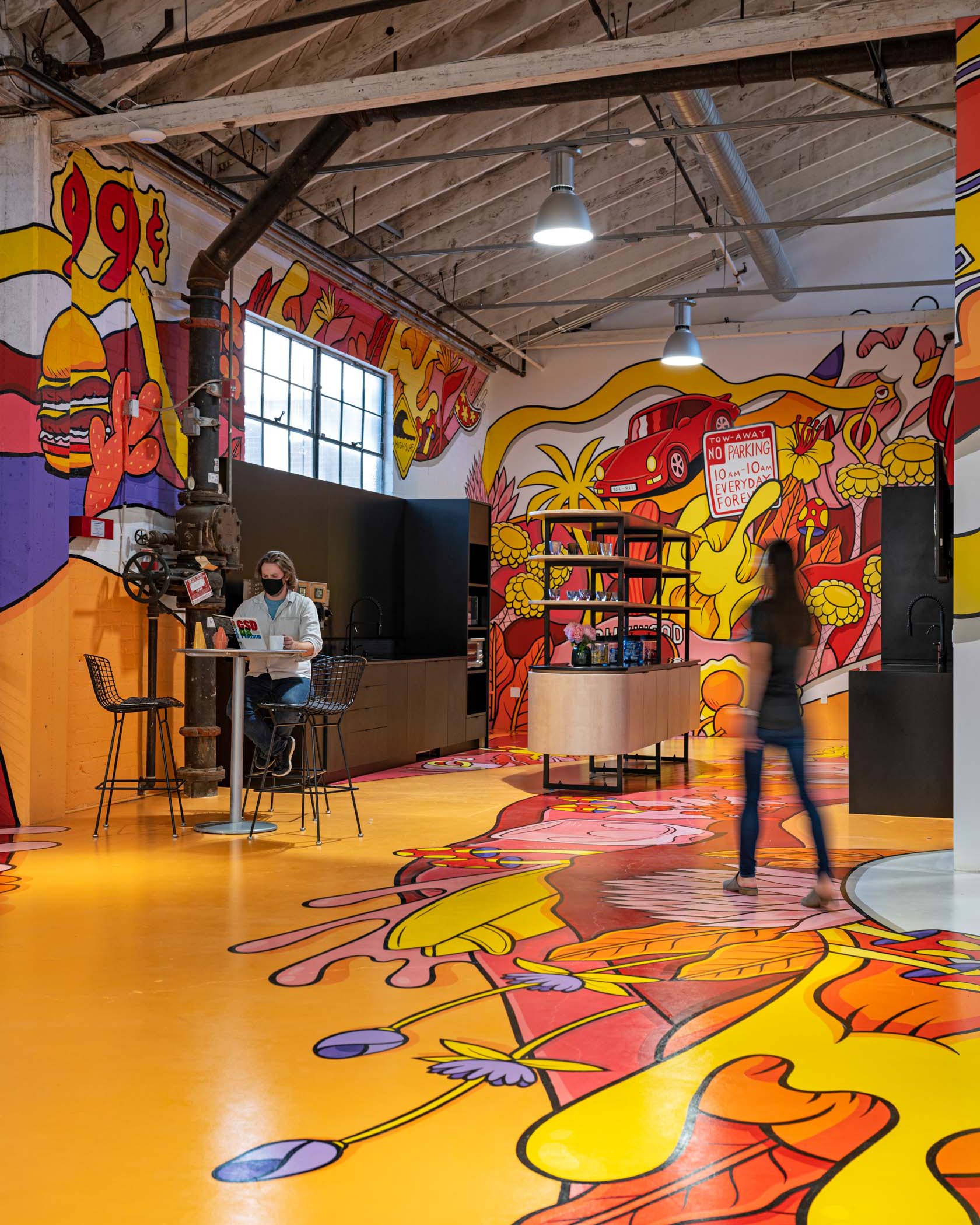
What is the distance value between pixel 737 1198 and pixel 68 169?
6937mm

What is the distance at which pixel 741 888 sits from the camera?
5.31 metres

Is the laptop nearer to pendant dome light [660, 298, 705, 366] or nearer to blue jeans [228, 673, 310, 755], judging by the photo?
blue jeans [228, 673, 310, 755]

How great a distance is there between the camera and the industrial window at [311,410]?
9.52m

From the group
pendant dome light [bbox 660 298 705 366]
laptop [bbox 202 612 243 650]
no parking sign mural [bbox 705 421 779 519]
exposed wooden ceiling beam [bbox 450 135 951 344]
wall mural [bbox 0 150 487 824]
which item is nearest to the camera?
wall mural [bbox 0 150 487 824]

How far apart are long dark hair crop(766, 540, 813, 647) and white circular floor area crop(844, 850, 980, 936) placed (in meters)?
1.16

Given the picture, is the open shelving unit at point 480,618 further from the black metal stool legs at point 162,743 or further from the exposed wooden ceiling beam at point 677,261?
the black metal stool legs at point 162,743

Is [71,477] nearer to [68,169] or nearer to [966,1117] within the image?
[68,169]

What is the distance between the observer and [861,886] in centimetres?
547

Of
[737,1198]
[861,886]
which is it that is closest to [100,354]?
[861,886]

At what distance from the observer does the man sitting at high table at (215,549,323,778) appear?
280 inches

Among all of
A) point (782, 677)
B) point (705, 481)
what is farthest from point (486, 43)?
point (705, 481)

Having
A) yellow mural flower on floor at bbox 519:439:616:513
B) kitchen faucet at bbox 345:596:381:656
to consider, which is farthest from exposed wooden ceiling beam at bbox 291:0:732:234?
yellow mural flower on floor at bbox 519:439:616:513

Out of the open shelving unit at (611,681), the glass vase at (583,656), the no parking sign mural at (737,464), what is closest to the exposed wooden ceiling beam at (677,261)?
the no parking sign mural at (737,464)

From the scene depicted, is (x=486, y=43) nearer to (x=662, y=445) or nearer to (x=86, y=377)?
(x=86, y=377)
